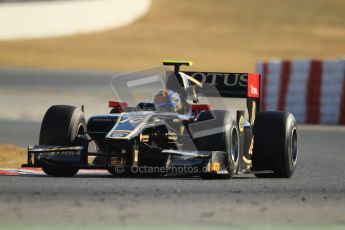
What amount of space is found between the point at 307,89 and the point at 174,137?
11552 mm

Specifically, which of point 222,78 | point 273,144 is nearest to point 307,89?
point 222,78

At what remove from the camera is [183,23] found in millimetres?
63281

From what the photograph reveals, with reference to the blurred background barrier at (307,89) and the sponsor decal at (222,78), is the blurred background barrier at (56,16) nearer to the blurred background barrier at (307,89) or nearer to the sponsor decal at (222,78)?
the blurred background barrier at (307,89)

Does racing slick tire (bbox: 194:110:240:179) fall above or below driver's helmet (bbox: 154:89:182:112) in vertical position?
below

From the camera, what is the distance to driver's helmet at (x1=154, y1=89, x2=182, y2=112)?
12266 mm

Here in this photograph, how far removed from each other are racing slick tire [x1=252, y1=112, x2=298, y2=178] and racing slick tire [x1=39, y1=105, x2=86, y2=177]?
2.17 m

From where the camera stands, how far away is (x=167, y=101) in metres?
12.3

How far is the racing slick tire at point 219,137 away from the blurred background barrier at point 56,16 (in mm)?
29274

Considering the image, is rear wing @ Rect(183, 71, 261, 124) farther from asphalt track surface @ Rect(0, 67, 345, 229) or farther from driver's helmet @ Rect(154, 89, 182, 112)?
asphalt track surface @ Rect(0, 67, 345, 229)

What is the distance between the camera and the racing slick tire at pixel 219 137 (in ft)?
37.0

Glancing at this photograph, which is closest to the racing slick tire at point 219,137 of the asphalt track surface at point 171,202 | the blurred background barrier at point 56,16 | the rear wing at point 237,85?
the asphalt track surface at point 171,202

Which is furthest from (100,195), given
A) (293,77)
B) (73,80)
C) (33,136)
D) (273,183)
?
(73,80)

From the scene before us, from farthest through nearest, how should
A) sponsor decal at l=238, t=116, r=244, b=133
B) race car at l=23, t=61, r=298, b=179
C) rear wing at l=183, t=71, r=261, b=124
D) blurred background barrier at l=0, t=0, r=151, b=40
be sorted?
blurred background barrier at l=0, t=0, r=151, b=40 < rear wing at l=183, t=71, r=261, b=124 < sponsor decal at l=238, t=116, r=244, b=133 < race car at l=23, t=61, r=298, b=179

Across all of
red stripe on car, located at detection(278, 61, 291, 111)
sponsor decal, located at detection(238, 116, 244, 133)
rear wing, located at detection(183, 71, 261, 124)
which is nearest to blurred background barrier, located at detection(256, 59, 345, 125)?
red stripe on car, located at detection(278, 61, 291, 111)
